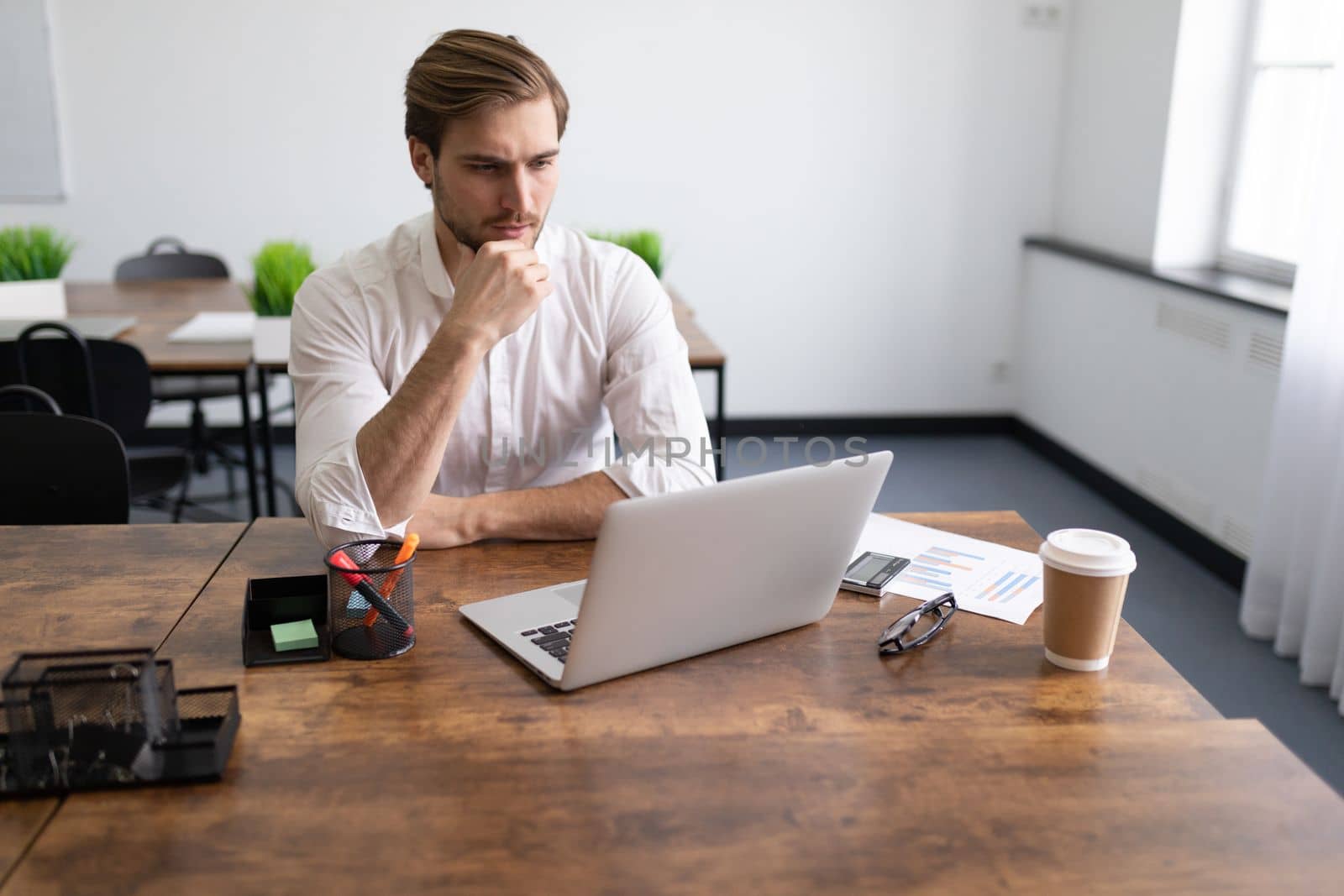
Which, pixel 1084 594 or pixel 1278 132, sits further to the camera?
pixel 1278 132

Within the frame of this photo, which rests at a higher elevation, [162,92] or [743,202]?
[162,92]

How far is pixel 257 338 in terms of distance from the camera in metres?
3.15

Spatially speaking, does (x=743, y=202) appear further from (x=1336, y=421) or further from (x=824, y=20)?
(x=1336, y=421)

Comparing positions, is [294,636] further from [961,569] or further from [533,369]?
[961,569]

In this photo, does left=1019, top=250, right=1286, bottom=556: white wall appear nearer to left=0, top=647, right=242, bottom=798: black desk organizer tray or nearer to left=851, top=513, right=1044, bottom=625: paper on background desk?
left=851, top=513, right=1044, bottom=625: paper on background desk

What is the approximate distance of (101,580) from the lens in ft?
4.91

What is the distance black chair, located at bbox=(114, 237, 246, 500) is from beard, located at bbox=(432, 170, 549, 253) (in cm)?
242

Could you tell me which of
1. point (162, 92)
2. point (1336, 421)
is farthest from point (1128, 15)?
point (162, 92)

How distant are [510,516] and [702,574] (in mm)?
495

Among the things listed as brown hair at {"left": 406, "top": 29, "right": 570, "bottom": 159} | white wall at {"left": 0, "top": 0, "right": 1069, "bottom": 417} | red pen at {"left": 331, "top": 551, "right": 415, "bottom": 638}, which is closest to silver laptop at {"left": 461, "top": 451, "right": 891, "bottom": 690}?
red pen at {"left": 331, "top": 551, "right": 415, "bottom": 638}

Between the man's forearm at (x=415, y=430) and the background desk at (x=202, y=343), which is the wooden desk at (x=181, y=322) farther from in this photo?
the man's forearm at (x=415, y=430)

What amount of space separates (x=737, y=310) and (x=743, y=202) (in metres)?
0.46

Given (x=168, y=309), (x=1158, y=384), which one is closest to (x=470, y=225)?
(x=168, y=309)

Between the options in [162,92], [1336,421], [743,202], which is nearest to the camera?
[1336,421]
